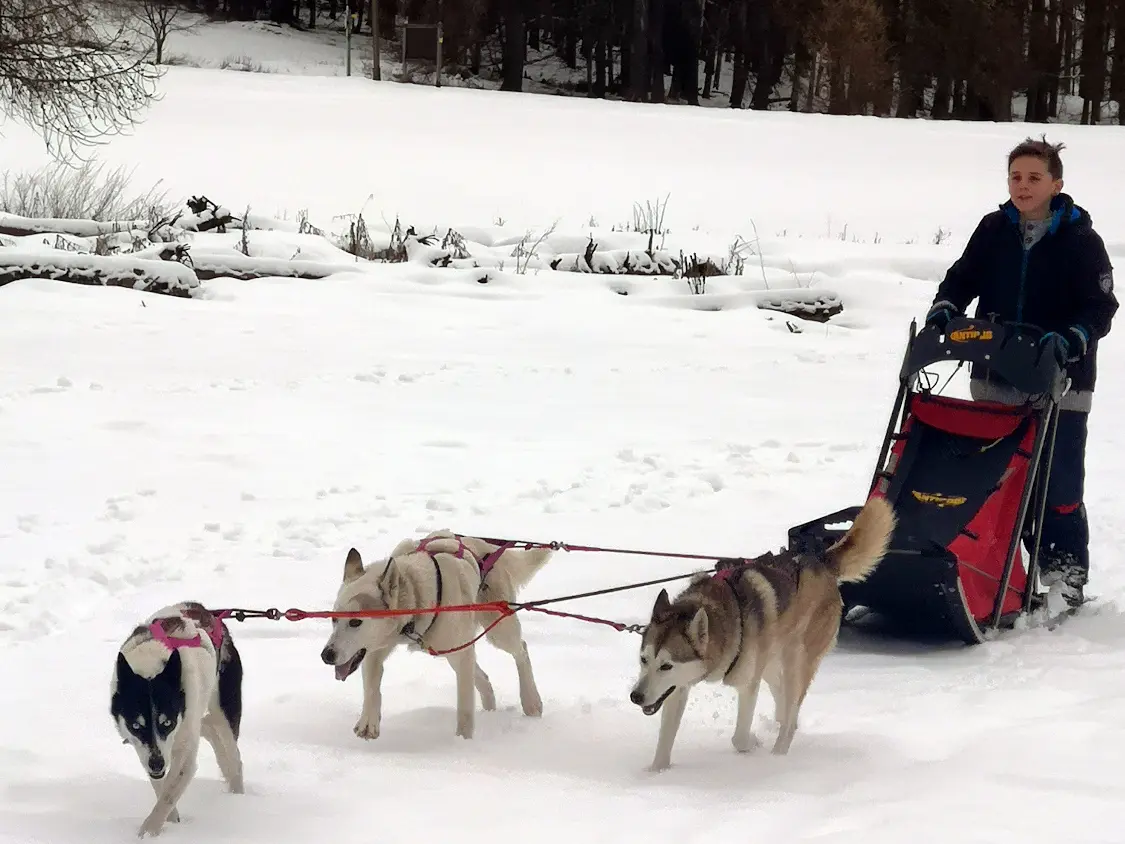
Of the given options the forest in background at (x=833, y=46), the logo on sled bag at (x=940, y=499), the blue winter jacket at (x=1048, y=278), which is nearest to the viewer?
the blue winter jacket at (x=1048, y=278)

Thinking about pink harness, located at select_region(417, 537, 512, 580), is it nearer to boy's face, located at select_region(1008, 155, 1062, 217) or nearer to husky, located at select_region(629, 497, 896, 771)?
husky, located at select_region(629, 497, 896, 771)

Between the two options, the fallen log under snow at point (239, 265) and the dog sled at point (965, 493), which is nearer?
the dog sled at point (965, 493)

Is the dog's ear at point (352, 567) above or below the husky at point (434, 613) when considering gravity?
above

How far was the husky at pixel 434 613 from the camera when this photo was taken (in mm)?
3506

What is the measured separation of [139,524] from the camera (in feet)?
19.2

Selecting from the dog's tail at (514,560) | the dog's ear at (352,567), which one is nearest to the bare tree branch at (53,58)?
the dog's tail at (514,560)

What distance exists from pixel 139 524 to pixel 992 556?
3.93 metres

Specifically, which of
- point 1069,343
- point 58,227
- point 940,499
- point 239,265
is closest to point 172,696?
point 940,499

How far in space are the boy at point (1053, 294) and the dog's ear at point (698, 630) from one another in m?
1.97

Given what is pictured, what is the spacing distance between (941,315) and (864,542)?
1318 millimetres

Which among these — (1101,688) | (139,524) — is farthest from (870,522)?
(139,524)

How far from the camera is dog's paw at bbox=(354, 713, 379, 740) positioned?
3723mm

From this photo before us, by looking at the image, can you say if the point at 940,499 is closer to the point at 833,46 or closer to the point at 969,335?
the point at 969,335

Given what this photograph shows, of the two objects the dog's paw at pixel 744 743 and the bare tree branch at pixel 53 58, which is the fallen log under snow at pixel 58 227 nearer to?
the bare tree branch at pixel 53 58
